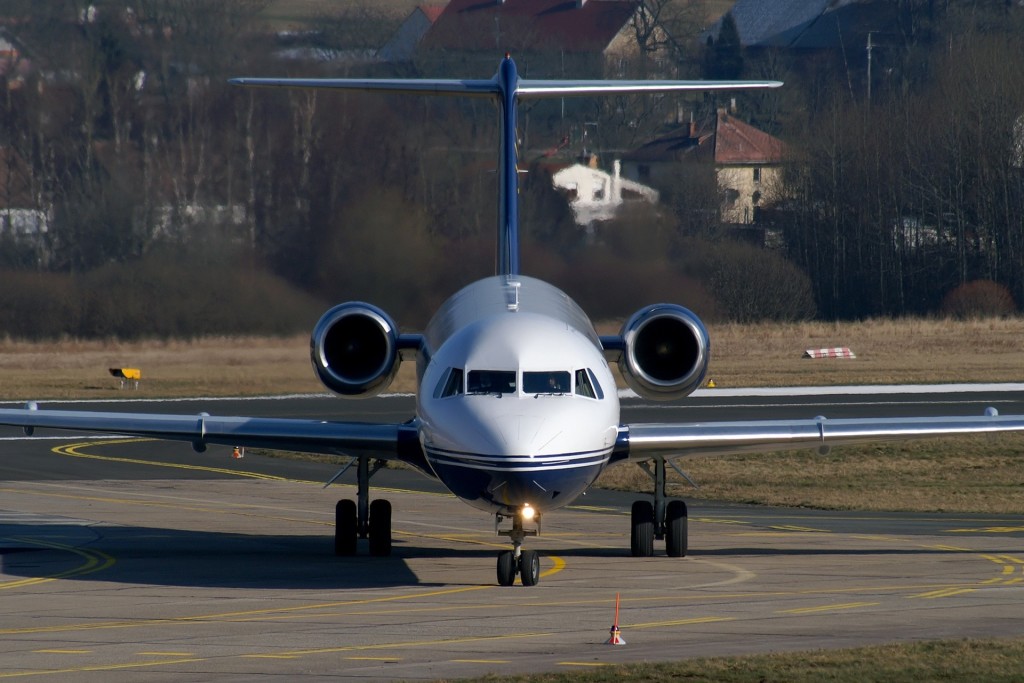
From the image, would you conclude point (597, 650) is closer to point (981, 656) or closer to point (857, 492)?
point (981, 656)

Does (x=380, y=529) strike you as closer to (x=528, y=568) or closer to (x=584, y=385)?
(x=528, y=568)

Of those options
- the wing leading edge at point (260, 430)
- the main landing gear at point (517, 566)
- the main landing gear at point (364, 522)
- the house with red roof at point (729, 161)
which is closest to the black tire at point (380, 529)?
the main landing gear at point (364, 522)

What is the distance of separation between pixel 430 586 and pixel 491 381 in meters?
2.67

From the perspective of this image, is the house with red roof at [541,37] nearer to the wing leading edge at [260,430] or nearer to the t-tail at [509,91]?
the t-tail at [509,91]

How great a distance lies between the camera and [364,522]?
67.7 feet

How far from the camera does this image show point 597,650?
13.6 meters

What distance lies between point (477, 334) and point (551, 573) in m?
3.32

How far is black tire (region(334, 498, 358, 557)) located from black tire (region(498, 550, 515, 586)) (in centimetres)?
353

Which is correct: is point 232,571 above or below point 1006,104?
below

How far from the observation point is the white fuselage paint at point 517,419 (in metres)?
16.0

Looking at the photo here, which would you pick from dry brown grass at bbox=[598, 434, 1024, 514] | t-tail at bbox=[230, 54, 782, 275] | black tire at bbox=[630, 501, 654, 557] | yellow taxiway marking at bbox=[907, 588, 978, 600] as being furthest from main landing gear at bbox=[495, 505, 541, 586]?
dry brown grass at bbox=[598, 434, 1024, 514]

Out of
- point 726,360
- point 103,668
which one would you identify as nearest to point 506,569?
point 103,668

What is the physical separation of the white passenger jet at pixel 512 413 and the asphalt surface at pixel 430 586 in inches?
42.7

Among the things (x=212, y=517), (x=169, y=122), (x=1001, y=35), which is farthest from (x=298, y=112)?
(x=1001, y=35)
